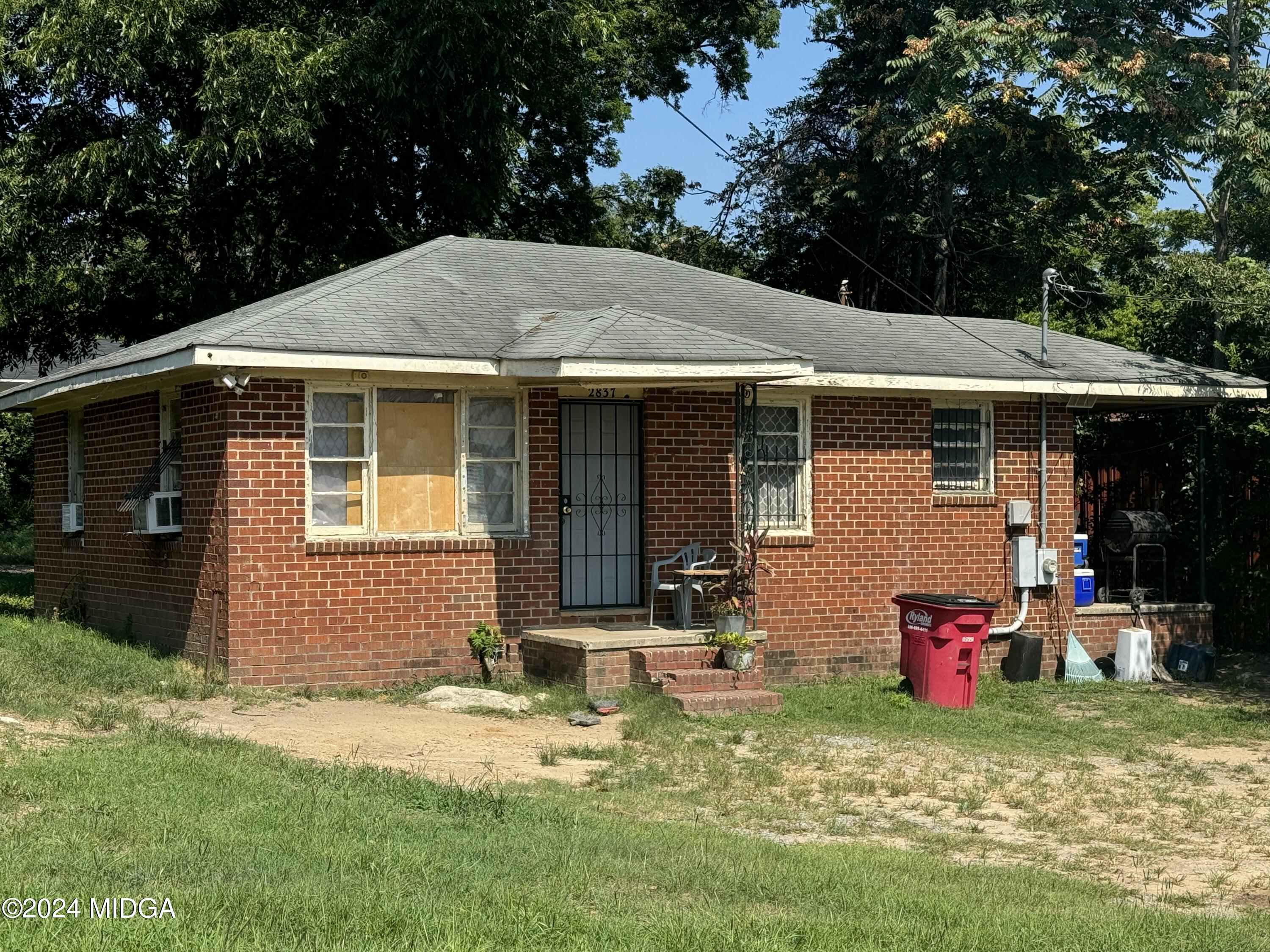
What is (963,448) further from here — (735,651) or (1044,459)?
(735,651)

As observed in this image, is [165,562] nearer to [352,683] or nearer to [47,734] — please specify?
[352,683]

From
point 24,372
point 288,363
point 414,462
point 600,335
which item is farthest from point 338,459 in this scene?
point 24,372

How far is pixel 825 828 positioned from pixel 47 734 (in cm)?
510

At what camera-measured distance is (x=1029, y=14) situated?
22766mm

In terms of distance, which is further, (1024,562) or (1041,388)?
(1024,562)

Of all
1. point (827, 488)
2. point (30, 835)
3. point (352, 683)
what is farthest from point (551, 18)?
point (30, 835)

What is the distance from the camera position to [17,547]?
3494 centimetres

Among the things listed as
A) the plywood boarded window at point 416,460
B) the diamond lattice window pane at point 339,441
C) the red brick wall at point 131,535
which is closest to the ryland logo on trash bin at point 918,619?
the plywood boarded window at point 416,460

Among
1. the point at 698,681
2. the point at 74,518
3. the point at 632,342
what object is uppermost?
the point at 632,342

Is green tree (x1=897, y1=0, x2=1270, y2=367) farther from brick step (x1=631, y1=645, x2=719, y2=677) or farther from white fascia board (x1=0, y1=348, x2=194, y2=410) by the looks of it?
white fascia board (x1=0, y1=348, x2=194, y2=410)

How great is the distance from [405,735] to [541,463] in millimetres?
3979

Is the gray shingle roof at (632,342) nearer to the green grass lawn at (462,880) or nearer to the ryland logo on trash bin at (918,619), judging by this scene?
the ryland logo on trash bin at (918,619)

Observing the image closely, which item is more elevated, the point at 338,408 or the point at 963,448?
the point at 338,408

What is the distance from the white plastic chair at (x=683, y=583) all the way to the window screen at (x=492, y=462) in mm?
1634
